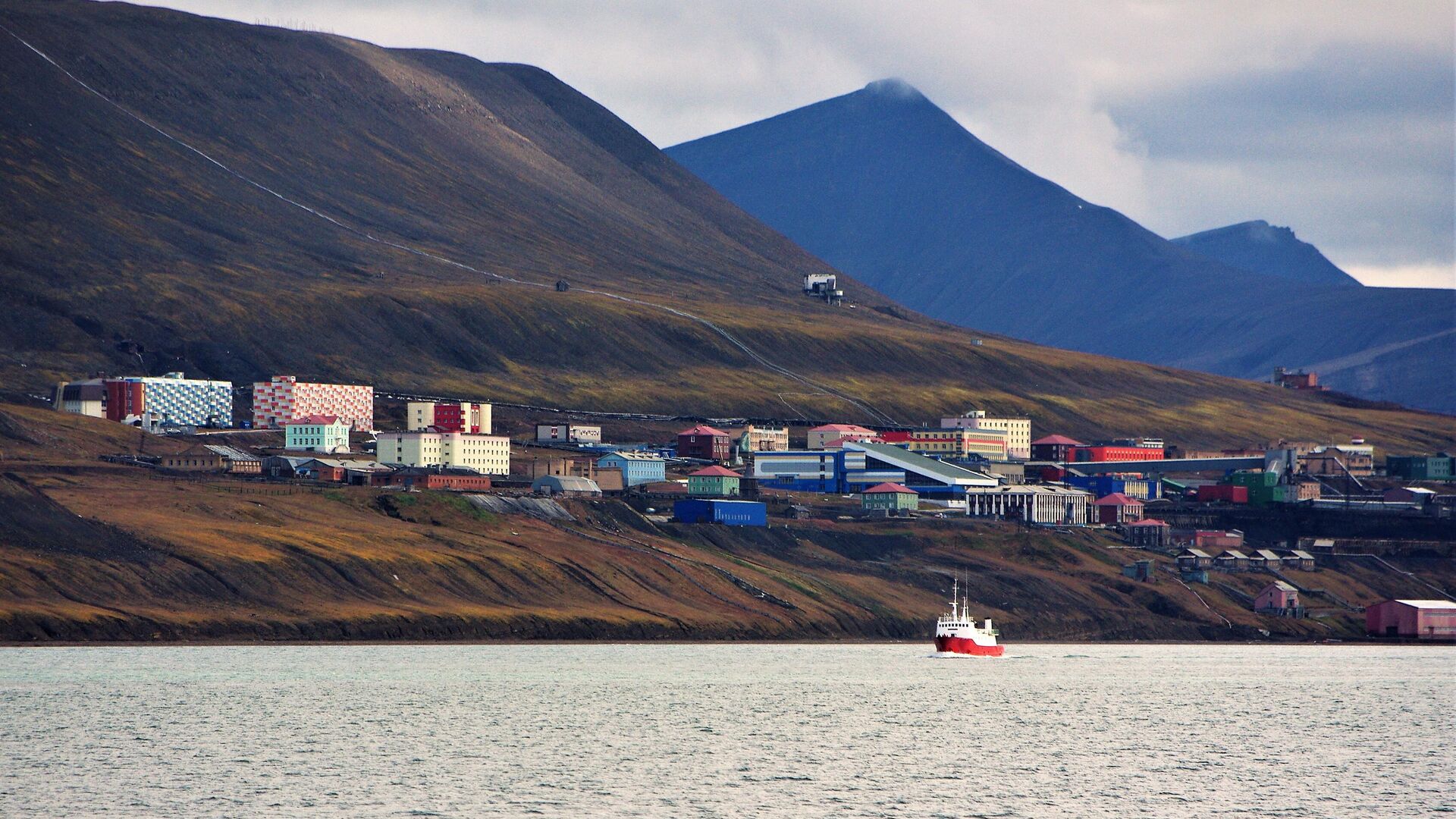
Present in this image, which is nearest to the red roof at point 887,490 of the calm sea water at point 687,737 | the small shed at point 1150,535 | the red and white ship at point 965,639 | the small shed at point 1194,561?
the small shed at point 1150,535

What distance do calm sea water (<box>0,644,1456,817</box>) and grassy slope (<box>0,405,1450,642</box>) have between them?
11.3 ft

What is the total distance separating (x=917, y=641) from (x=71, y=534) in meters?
66.7

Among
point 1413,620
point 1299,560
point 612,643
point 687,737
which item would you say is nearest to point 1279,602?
point 1413,620

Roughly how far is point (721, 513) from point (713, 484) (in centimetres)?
1998

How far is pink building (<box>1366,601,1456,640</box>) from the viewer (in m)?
168

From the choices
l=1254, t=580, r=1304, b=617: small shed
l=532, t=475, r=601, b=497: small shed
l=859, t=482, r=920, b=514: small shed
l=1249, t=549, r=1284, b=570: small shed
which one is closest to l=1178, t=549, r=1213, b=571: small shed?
l=1249, t=549, r=1284, b=570: small shed

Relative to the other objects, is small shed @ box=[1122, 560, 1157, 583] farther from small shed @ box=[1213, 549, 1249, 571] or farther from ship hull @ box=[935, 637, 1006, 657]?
ship hull @ box=[935, 637, 1006, 657]

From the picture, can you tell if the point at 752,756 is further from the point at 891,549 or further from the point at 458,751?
the point at 891,549

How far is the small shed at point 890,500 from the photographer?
194 metres

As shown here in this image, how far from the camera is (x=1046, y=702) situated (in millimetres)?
103375

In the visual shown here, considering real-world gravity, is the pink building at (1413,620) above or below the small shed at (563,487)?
below

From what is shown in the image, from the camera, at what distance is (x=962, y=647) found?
456 feet

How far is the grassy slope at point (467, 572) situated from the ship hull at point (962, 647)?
43.3 ft

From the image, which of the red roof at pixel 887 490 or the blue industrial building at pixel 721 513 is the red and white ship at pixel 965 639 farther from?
the red roof at pixel 887 490
